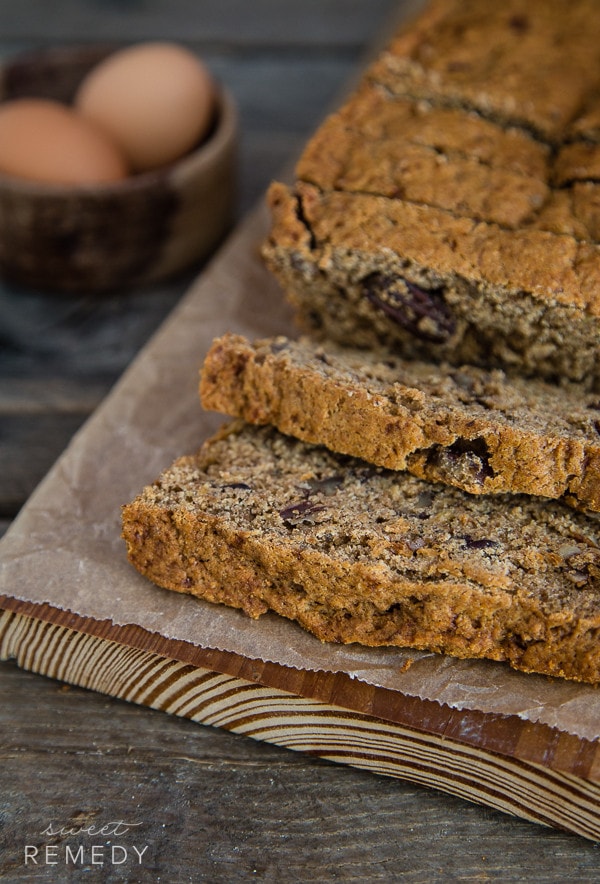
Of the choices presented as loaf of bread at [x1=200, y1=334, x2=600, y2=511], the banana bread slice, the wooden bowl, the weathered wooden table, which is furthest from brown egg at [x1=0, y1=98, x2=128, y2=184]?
the weathered wooden table

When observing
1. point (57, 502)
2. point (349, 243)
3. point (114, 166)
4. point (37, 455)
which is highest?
point (349, 243)

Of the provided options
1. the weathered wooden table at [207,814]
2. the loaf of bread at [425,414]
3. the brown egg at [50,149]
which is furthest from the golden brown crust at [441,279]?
the weathered wooden table at [207,814]

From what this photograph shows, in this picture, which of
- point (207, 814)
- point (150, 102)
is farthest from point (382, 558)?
point (150, 102)

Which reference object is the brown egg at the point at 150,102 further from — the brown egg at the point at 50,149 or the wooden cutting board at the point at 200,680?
the wooden cutting board at the point at 200,680

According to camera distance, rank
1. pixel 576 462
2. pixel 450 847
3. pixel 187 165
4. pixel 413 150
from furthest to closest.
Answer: pixel 187 165, pixel 413 150, pixel 576 462, pixel 450 847

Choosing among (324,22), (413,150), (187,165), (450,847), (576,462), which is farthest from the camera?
(324,22)

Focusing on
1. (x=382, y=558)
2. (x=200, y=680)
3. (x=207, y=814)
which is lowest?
(x=207, y=814)

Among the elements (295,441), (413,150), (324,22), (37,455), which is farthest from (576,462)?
(324,22)

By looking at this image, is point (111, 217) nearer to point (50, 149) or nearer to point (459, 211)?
point (50, 149)

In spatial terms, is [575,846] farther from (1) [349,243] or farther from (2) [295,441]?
(1) [349,243]
